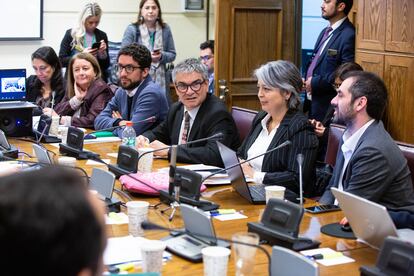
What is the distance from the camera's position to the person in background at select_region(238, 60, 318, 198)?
3503 mm

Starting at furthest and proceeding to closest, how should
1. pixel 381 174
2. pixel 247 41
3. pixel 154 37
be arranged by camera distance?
pixel 154 37, pixel 247 41, pixel 381 174

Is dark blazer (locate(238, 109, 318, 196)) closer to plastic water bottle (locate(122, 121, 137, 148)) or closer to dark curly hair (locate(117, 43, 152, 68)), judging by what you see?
plastic water bottle (locate(122, 121, 137, 148))

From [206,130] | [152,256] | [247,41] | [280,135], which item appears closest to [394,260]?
[152,256]

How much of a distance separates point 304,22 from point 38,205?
Answer: 6900mm

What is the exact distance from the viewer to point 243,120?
4.44 m

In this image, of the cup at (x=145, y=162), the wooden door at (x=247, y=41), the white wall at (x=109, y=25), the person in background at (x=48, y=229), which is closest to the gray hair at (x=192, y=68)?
the cup at (x=145, y=162)

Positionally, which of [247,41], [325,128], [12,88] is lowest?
[325,128]

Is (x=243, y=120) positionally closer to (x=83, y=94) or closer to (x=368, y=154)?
(x=83, y=94)

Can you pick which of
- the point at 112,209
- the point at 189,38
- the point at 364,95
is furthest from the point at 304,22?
the point at 112,209

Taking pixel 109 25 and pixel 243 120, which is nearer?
pixel 243 120

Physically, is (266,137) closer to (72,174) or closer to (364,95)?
(364,95)

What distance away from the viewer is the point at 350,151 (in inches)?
128

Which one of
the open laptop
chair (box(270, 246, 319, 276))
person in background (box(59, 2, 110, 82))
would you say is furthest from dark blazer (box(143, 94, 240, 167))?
person in background (box(59, 2, 110, 82))

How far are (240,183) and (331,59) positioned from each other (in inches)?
88.8
